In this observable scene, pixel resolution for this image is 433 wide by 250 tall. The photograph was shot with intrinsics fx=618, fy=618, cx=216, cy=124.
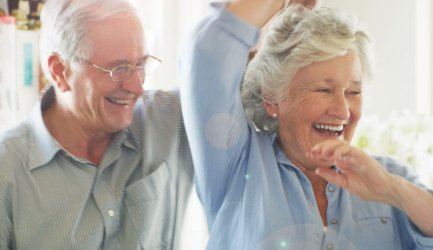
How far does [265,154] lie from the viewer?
1.43 m

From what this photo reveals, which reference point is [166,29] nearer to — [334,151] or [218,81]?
[218,81]

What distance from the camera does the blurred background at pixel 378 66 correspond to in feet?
5.84

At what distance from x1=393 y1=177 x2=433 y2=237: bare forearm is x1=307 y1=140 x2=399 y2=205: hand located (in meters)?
0.01

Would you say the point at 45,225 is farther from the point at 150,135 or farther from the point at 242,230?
the point at 242,230

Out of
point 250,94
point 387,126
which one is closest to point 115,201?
point 250,94

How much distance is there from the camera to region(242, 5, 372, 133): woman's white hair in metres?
1.37

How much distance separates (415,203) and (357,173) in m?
0.14

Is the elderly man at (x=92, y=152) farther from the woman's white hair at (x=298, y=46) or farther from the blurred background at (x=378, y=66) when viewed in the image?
the blurred background at (x=378, y=66)

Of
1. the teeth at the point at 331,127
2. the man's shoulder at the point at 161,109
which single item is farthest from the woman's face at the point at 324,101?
the man's shoulder at the point at 161,109

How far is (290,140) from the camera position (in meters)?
1.44

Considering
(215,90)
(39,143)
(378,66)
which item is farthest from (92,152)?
(378,66)

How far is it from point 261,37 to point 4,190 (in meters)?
0.69

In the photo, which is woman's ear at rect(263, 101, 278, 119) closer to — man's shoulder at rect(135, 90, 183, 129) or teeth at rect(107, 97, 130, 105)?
man's shoulder at rect(135, 90, 183, 129)

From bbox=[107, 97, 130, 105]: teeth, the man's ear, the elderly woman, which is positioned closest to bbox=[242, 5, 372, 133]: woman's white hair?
the elderly woman
